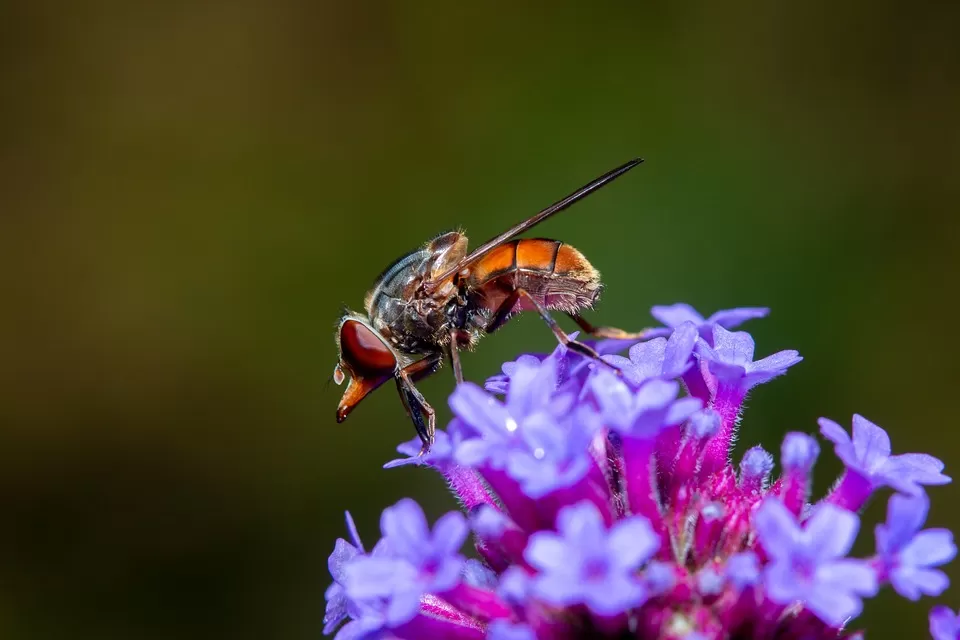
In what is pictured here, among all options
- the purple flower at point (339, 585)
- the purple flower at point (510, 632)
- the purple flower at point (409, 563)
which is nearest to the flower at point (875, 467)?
the purple flower at point (510, 632)

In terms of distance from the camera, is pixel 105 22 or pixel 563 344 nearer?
pixel 563 344

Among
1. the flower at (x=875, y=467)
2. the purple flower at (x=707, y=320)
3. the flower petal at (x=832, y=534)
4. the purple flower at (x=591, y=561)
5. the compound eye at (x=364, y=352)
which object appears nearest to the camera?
the purple flower at (x=591, y=561)

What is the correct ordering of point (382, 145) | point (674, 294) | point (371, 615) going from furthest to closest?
point (382, 145) < point (674, 294) < point (371, 615)

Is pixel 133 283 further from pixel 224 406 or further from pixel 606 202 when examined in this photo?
pixel 606 202

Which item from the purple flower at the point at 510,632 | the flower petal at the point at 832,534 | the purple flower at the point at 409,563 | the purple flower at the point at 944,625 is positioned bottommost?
the purple flower at the point at 944,625

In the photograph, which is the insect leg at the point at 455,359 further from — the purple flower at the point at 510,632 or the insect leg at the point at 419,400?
the purple flower at the point at 510,632

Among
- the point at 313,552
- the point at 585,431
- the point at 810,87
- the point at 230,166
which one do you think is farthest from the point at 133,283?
the point at 585,431

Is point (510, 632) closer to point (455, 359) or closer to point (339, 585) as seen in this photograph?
point (339, 585)
